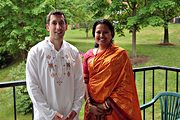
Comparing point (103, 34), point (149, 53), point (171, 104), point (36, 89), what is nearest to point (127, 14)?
point (149, 53)

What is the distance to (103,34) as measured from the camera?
182 cm

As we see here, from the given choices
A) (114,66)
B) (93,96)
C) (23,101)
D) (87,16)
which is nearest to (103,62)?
(114,66)

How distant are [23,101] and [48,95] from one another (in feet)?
18.5

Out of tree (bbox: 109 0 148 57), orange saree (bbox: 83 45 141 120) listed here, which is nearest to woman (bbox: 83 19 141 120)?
orange saree (bbox: 83 45 141 120)

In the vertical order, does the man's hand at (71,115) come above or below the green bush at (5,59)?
above

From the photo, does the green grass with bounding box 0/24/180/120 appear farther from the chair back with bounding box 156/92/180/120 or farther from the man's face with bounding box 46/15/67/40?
the man's face with bounding box 46/15/67/40

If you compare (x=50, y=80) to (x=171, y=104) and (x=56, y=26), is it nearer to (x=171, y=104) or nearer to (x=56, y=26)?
(x=56, y=26)

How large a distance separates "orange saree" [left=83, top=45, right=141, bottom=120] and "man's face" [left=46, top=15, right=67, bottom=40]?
358 mm

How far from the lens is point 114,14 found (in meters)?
10.1

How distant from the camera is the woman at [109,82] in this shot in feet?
5.90

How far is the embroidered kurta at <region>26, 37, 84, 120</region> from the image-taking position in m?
1.55

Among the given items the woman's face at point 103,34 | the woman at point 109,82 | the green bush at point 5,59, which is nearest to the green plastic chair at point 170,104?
the woman at point 109,82

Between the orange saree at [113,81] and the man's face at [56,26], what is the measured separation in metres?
0.36

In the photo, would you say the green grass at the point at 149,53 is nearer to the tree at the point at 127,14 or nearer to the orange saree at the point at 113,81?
the tree at the point at 127,14
